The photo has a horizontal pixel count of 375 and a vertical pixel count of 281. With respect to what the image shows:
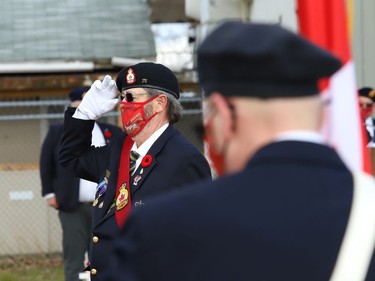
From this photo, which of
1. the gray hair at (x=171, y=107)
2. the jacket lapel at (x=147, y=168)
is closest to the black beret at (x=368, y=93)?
the gray hair at (x=171, y=107)

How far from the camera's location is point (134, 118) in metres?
4.77

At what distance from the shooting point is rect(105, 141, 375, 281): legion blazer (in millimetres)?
1955

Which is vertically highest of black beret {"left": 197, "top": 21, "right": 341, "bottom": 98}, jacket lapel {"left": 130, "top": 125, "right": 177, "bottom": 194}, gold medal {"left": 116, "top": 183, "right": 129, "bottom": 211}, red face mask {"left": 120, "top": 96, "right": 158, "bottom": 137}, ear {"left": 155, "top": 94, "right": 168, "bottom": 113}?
black beret {"left": 197, "top": 21, "right": 341, "bottom": 98}

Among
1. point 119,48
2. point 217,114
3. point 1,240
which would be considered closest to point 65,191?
point 1,240

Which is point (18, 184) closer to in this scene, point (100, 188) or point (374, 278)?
point (100, 188)

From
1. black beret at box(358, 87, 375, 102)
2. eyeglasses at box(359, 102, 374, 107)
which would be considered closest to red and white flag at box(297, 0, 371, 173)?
eyeglasses at box(359, 102, 374, 107)

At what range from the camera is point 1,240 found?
1141cm

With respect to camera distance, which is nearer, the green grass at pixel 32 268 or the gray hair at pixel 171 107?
the gray hair at pixel 171 107

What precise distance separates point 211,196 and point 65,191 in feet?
21.4

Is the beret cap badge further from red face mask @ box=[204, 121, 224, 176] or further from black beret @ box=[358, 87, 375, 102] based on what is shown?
black beret @ box=[358, 87, 375, 102]

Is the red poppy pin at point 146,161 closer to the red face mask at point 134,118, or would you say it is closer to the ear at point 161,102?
the red face mask at point 134,118

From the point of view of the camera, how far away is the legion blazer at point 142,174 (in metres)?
4.41

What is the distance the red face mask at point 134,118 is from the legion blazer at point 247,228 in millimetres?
2685

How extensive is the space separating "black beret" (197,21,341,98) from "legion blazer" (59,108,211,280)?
2250 millimetres
